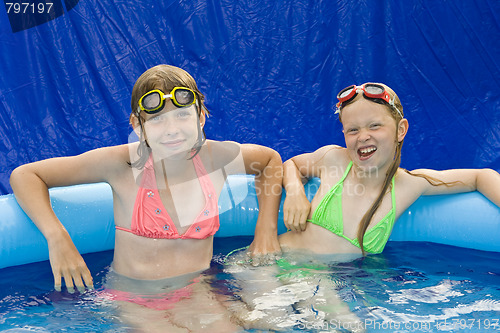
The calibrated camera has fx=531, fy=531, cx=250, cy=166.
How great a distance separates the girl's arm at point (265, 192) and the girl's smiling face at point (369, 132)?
37cm

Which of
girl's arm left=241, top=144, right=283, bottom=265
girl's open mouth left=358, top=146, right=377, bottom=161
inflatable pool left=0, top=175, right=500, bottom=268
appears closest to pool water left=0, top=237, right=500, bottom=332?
inflatable pool left=0, top=175, right=500, bottom=268

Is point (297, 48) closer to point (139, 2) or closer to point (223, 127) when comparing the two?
point (223, 127)

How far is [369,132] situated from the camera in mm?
2018

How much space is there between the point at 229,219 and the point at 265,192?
310 millimetres

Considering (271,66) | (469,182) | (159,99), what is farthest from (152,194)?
(271,66)

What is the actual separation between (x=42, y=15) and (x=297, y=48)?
183cm

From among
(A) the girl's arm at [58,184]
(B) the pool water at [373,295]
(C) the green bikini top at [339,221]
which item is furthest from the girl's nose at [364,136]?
(A) the girl's arm at [58,184]

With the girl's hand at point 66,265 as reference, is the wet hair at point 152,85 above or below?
above

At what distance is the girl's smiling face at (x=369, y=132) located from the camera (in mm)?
2020

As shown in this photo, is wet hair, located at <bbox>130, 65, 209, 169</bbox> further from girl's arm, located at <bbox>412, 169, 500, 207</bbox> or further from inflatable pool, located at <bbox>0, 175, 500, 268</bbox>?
girl's arm, located at <bbox>412, 169, 500, 207</bbox>

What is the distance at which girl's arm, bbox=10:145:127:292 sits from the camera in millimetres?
1870

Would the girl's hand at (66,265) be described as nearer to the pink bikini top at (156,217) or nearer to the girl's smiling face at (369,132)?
the pink bikini top at (156,217)

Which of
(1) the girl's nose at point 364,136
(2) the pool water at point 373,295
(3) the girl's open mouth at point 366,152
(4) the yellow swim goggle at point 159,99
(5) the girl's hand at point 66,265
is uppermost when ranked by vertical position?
(4) the yellow swim goggle at point 159,99

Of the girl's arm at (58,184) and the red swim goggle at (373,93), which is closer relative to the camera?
the girl's arm at (58,184)
